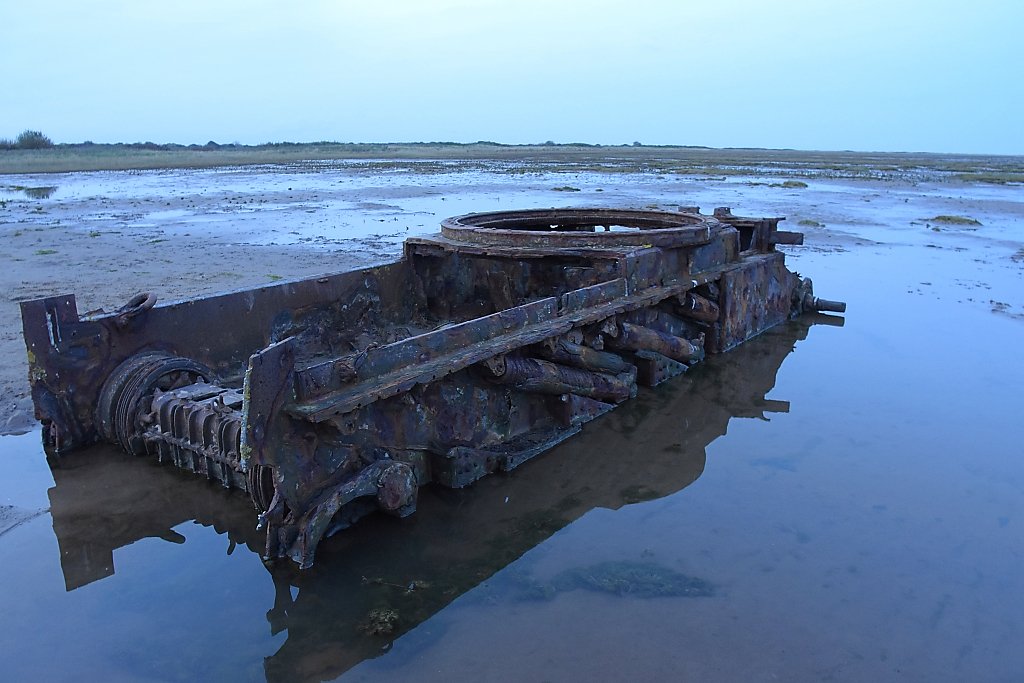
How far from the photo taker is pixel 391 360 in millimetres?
3762

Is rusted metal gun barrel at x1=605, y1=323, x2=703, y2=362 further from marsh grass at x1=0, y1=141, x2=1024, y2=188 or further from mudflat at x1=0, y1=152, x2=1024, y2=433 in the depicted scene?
marsh grass at x1=0, y1=141, x2=1024, y2=188

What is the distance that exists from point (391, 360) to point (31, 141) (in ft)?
277

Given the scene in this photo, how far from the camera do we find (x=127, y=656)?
2969 millimetres

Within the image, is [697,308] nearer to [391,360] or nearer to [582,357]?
[582,357]

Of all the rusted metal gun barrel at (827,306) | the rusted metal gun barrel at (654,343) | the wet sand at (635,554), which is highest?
the rusted metal gun barrel at (654,343)

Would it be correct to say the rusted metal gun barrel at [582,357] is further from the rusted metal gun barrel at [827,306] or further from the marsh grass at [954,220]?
the marsh grass at [954,220]

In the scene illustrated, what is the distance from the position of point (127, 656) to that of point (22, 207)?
2388cm

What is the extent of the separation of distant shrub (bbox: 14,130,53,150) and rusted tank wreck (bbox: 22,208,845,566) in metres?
81.4

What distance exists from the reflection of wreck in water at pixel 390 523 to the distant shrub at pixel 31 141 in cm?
8240

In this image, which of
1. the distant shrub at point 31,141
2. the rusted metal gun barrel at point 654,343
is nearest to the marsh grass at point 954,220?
the rusted metal gun barrel at point 654,343

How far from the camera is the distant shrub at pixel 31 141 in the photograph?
71875 millimetres

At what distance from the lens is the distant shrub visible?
236ft

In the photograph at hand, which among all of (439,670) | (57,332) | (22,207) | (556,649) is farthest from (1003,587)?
(22,207)

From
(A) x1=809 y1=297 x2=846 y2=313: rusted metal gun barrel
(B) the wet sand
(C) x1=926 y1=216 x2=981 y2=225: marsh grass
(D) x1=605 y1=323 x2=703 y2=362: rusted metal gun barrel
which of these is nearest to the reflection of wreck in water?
(B) the wet sand
